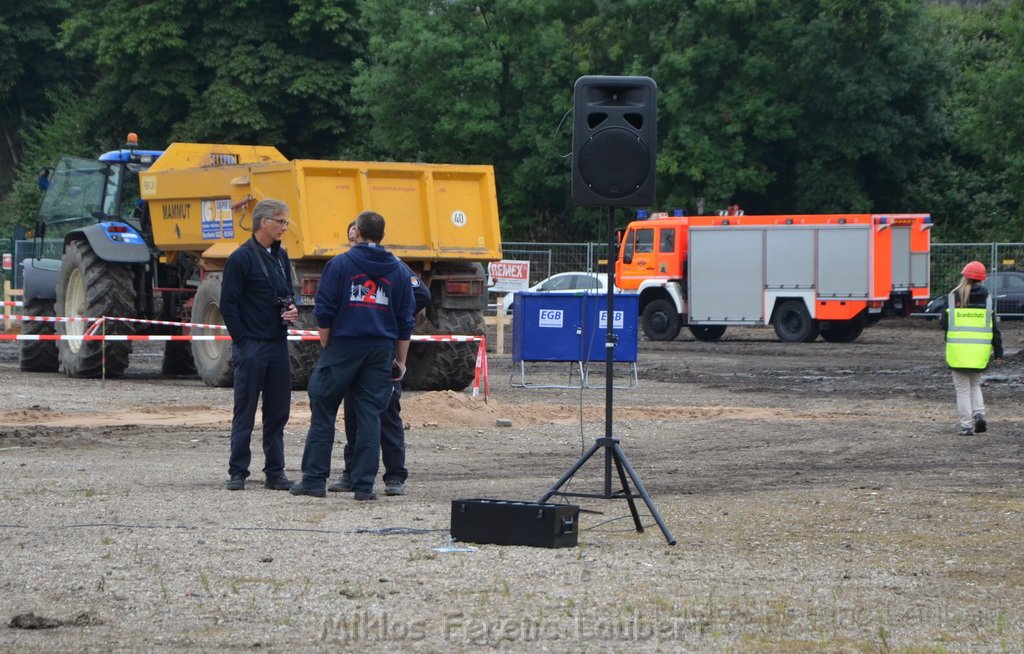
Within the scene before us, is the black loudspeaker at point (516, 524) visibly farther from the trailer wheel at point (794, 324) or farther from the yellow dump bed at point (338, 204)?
the trailer wheel at point (794, 324)

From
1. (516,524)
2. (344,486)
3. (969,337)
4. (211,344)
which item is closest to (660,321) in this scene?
(211,344)

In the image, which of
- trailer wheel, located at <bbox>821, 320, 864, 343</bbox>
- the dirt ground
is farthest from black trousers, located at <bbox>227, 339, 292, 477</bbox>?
trailer wheel, located at <bbox>821, 320, 864, 343</bbox>

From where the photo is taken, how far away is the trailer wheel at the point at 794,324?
3488 centimetres

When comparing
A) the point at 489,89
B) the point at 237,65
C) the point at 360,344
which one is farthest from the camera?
the point at 237,65

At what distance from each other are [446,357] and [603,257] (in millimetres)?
26727

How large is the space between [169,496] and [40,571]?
110 inches

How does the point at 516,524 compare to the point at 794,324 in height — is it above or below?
below

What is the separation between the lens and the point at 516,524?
870cm

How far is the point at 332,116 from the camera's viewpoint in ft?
176

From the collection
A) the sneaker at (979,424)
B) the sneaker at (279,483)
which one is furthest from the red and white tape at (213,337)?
the sneaker at (279,483)

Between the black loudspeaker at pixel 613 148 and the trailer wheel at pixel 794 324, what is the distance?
2595 centimetres

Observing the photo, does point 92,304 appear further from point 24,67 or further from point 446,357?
point 24,67

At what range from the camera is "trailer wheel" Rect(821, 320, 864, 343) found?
115ft

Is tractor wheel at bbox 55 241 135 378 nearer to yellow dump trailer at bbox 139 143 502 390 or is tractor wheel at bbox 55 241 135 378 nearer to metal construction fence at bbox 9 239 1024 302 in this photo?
yellow dump trailer at bbox 139 143 502 390
